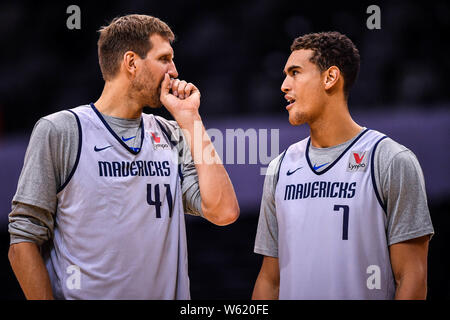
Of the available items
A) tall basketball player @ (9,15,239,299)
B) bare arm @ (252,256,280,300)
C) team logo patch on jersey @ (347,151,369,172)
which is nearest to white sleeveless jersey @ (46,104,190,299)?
tall basketball player @ (9,15,239,299)

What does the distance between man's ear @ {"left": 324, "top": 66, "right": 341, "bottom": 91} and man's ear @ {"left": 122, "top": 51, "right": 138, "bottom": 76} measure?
41.1 inches

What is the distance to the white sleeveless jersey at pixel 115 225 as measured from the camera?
2.84 m

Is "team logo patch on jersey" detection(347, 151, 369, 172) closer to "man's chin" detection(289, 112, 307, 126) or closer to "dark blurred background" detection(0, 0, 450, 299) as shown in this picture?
"man's chin" detection(289, 112, 307, 126)

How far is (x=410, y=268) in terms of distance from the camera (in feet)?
9.34

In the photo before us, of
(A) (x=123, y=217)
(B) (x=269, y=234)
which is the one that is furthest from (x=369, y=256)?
(A) (x=123, y=217)

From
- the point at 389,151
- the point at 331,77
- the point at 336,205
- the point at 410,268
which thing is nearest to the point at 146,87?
the point at 331,77

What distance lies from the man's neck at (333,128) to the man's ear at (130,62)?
3.33ft

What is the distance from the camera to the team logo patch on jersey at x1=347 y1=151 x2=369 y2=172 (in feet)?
9.99

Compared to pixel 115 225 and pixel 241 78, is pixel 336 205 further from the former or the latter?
pixel 241 78

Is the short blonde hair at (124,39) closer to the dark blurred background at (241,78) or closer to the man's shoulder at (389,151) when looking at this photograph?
the man's shoulder at (389,151)

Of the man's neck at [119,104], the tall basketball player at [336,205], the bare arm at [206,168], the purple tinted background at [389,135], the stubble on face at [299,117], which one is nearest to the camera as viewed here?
the tall basketball player at [336,205]

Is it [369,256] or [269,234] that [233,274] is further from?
[369,256]

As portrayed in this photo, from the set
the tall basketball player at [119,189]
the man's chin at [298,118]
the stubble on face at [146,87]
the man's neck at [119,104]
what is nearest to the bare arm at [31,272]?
the tall basketball player at [119,189]

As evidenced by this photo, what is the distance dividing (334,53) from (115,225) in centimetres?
152
